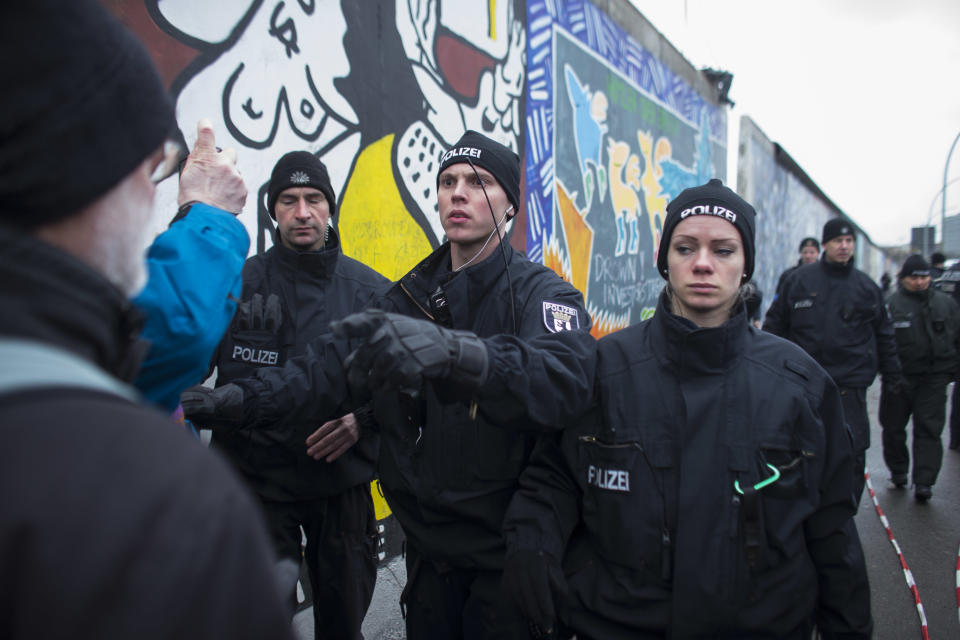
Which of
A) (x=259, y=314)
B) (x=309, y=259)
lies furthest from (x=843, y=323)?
(x=259, y=314)

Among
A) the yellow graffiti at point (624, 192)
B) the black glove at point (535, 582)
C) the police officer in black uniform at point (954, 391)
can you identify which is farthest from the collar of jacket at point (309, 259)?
the police officer in black uniform at point (954, 391)

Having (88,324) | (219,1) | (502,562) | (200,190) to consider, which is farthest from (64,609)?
(219,1)

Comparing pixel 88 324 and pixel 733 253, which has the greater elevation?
pixel 733 253

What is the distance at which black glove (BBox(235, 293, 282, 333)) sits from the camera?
2.61 metres

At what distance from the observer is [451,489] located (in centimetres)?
195

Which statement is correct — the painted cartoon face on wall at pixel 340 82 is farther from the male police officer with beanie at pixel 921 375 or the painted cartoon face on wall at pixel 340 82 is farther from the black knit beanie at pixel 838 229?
the male police officer with beanie at pixel 921 375

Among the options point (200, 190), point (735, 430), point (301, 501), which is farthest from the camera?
point (301, 501)

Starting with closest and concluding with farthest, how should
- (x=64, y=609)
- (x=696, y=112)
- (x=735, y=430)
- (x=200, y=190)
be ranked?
1. (x=64, y=609)
2. (x=200, y=190)
3. (x=735, y=430)
4. (x=696, y=112)

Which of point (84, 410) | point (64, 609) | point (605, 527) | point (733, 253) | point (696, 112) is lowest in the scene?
point (605, 527)

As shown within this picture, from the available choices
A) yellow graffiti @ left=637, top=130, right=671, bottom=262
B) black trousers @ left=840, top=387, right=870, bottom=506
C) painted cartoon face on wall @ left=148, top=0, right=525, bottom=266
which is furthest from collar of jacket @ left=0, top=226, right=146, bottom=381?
→ yellow graffiti @ left=637, top=130, right=671, bottom=262

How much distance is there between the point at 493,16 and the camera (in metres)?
5.45

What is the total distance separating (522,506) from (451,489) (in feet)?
0.84

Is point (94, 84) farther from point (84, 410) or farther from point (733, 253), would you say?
point (733, 253)

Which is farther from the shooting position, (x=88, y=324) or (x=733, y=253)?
(x=733, y=253)
